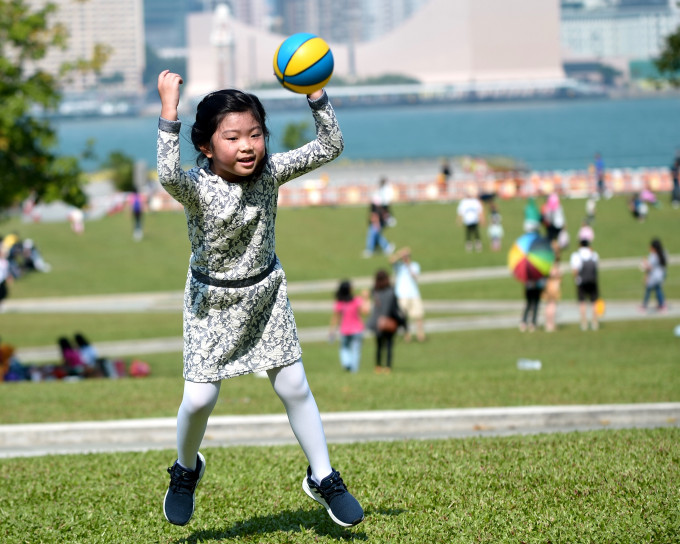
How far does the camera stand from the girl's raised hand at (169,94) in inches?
165

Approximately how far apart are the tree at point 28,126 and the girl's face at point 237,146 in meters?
11.0

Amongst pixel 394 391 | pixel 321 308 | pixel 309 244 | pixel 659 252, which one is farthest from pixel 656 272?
pixel 309 244

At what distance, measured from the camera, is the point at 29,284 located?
2816cm

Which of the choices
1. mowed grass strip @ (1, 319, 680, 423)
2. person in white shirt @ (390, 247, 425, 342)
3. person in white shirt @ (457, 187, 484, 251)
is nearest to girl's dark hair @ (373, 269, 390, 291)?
mowed grass strip @ (1, 319, 680, 423)

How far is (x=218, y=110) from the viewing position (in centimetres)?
449

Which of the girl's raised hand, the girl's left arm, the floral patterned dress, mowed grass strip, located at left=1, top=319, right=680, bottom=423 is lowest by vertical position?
mowed grass strip, located at left=1, top=319, right=680, bottom=423

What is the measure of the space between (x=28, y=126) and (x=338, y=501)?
40.1 ft

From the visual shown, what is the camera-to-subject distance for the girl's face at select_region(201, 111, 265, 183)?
4406 mm

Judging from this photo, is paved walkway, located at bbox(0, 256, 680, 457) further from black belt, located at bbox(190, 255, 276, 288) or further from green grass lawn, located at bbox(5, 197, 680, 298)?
green grass lawn, located at bbox(5, 197, 680, 298)

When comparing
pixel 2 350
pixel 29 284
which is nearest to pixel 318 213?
pixel 29 284

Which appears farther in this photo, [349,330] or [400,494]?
[349,330]

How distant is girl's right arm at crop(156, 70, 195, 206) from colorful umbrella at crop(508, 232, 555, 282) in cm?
1337

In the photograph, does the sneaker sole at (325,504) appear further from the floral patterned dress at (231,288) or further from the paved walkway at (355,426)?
the paved walkway at (355,426)

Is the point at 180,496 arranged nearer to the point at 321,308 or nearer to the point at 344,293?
the point at 344,293
